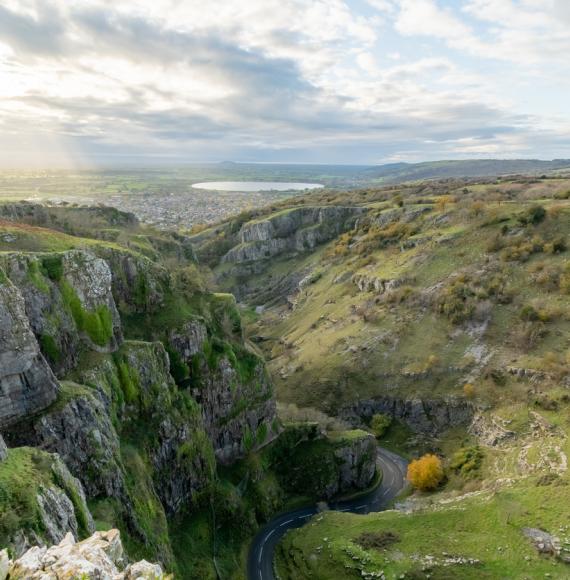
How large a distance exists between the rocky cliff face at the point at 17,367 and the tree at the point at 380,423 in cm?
6798

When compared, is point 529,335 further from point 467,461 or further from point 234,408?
point 234,408

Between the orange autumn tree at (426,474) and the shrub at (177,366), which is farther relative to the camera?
the orange autumn tree at (426,474)

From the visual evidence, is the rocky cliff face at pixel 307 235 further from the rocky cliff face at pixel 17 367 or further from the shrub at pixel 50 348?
the rocky cliff face at pixel 17 367

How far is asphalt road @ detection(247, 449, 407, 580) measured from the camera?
58.8 meters

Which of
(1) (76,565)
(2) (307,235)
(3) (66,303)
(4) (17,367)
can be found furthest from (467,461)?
(2) (307,235)

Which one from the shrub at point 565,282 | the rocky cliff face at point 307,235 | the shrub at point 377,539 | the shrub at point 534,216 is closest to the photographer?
the shrub at point 377,539

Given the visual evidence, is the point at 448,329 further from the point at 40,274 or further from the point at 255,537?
the point at 40,274

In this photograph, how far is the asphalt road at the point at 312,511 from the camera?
58844 mm

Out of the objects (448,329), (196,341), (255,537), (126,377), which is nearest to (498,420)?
(448,329)

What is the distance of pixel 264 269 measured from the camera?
635ft

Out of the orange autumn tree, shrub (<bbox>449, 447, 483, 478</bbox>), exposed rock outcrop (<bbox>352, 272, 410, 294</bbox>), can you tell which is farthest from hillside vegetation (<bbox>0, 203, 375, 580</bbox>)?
exposed rock outcrop (<bbox>352, 272, 410, 294</bbox>)

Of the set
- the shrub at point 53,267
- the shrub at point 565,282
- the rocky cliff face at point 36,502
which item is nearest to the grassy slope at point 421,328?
the shrub at point 565,282

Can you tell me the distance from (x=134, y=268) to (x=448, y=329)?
70.4 m

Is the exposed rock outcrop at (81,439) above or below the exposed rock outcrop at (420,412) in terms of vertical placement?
above
